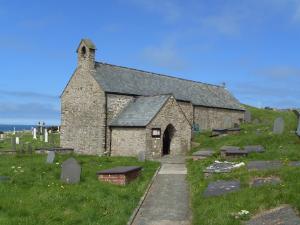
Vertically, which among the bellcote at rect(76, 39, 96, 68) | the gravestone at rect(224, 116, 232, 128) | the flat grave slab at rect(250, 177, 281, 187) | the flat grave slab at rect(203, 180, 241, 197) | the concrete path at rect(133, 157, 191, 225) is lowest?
Result: the concrete path at rect(133, 157, 191, 225)

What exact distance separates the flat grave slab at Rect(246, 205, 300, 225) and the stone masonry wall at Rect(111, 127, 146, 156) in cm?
2349

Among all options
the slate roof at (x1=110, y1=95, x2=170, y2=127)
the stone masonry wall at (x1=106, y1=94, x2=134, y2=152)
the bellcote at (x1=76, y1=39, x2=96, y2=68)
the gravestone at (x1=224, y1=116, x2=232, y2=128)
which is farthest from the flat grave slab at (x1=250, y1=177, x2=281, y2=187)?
the gravestone at (x1=224, y1=116, x2=232, y2=128)

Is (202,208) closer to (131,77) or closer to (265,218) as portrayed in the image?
(265,218)

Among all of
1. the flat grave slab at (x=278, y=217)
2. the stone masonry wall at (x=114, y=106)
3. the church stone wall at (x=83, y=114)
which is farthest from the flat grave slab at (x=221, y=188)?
the church stone wall at (x=83, y=114)

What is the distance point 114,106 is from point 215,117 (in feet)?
52.6

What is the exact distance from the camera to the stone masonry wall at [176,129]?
3481 cm

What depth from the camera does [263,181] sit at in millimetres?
15484

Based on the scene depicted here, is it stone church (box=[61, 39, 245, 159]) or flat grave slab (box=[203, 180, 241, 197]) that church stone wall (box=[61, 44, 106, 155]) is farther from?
flat grave slab (box=[203, 180, 241, 197])

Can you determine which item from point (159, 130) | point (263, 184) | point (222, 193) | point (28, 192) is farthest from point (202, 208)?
point (159, 130)

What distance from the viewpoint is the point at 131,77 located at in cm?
4306

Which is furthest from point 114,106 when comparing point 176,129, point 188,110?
point 188,110

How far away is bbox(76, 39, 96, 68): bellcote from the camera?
39.0 meters

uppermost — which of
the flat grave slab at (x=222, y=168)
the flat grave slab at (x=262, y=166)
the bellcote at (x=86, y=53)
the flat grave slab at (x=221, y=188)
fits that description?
the bellcote at (x=86, y=53)

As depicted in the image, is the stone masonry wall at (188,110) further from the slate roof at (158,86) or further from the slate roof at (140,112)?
the slate roof at (140,112)
